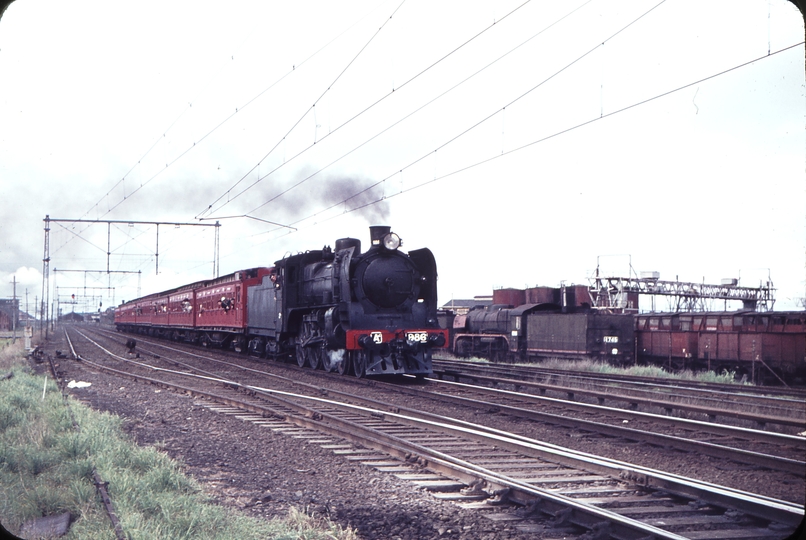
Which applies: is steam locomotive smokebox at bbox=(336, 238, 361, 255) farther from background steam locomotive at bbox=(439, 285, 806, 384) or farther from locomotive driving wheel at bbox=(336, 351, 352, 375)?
background steam locomotive at bbox=(439, 285, 806, 384)

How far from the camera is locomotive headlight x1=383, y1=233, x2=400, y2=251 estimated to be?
1683 cm

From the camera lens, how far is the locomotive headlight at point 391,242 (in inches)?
663

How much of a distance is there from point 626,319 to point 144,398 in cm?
1966

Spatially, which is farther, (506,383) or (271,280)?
(271,280)

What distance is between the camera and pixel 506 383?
51.2 feet

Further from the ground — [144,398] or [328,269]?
[328,269]

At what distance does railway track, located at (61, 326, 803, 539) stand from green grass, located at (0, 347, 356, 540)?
1747mm

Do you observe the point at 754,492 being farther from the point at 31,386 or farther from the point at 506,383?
the point at 31,386

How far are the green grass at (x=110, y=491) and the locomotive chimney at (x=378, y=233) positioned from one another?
891cm

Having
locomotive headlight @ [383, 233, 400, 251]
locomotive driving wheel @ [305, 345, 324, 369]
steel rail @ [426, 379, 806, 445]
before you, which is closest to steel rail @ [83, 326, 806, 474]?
steel rail @ [426, 379, 806, 445]

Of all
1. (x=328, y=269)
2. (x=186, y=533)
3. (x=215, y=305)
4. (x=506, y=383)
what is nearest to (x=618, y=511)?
(x=186, y=533)

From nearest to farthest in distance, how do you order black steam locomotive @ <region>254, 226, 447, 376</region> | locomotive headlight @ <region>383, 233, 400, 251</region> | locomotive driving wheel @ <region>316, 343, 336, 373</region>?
black steam locomotive @ <region>254, 226, 447, 376</region>, locomotive headlight @ <region>383, 233, 400, 251</region>, locomotive driving wheel @ <region>316, 343, 336, 373</region>

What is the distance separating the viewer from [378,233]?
56.3 ft

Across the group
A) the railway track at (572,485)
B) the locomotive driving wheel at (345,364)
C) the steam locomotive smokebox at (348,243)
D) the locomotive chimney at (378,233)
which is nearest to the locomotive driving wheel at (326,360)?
the locomotive driving wheel at (345,364)
